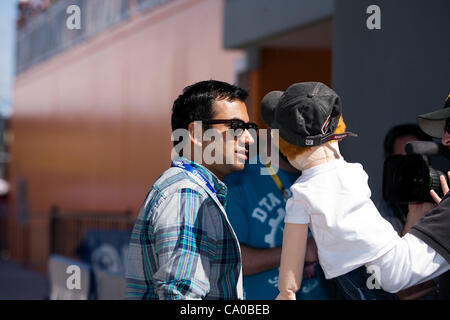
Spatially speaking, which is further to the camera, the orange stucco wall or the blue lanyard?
the orange stucco wall

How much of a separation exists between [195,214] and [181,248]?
11cm

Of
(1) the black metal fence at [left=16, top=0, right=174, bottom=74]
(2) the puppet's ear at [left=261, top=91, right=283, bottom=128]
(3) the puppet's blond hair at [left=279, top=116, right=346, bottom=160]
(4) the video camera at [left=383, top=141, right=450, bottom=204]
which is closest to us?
(3) the puppet's blond hair at [left=279, top=116, right=346, bottom=160]

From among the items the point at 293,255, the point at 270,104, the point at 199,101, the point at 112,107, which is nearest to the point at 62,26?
the point at 112,107

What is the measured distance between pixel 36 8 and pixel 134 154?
285 inches

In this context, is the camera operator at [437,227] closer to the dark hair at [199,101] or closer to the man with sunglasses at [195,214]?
the man with sunglasses at [195,214]

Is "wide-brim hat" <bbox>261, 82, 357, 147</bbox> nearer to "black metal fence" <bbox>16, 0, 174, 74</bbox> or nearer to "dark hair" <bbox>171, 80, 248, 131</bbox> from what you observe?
"dark hair" <bbox>171, 80, 248, 131</bbox>

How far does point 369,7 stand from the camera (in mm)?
3645

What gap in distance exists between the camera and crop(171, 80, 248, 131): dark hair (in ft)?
6.92

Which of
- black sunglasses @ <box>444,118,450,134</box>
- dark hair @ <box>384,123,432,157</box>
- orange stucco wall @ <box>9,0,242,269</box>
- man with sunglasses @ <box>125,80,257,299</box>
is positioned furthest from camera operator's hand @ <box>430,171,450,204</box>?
orange stucco wall @ <box>9,0,242,269</box>

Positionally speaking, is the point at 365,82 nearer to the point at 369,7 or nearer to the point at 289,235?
the point at 369,7

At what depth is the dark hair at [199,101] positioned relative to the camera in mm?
2109

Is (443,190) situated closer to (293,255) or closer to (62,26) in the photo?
(293,255)

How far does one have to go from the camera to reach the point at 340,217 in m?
1.84

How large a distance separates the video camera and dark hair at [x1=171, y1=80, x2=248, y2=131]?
1.98 ft
